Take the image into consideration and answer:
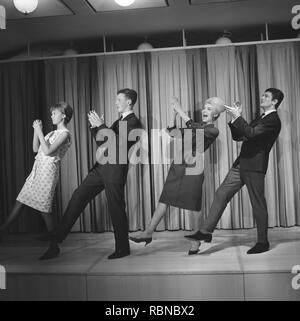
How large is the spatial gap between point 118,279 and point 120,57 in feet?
4.12

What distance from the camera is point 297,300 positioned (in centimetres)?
171

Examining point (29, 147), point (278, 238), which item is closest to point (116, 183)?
point (29, 147)

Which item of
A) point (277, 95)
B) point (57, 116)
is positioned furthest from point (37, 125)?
point (277, 95)

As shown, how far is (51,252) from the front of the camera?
6.69ft

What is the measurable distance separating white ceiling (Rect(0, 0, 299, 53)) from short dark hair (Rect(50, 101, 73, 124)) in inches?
14.1

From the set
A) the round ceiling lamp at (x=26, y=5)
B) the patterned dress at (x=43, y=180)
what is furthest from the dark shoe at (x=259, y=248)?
the round ceiling lamp at (x=26, y=5)

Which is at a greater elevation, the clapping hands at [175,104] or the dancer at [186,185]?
the clapping hands at [175,104]

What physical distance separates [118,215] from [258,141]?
0.81 meters

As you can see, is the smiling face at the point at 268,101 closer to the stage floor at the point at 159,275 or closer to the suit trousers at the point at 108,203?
the stage floor at the point at 159,275

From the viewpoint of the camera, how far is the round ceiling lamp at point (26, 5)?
1936mm

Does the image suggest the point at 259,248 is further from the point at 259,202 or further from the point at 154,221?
the point at 154,221

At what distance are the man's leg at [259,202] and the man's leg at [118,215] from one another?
66 cm

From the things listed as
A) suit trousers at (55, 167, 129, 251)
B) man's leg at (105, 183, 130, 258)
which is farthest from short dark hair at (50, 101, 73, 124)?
man's leg at (105, 183, 130, 258)
